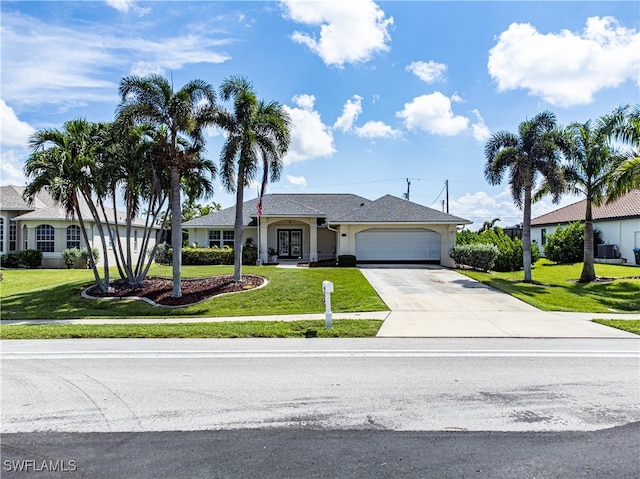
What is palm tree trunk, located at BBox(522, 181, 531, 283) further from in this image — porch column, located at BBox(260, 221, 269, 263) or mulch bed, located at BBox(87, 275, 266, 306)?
porch column, located at BBox(260, 221, 269, 263)

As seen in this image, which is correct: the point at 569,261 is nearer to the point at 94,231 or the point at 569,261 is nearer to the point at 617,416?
the point at 617,416

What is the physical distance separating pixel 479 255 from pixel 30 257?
26.2 m

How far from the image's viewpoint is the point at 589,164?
20172 mm

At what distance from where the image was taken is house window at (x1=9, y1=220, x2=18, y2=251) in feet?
87.6

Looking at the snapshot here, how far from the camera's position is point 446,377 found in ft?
20.0

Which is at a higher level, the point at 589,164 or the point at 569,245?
the point at 589,164

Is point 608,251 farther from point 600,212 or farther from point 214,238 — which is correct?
point 214,238

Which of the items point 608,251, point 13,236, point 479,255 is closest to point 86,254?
point 13,236

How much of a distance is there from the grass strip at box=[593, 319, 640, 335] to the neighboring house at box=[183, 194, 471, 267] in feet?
44.4

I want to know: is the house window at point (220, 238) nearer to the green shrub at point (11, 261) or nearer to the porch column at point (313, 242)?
the porch column at point (313, 242)

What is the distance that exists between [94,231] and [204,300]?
16.1m

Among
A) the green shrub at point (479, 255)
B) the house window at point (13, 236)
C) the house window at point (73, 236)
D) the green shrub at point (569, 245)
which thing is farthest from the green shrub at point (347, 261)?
the house window at point (13, 236)

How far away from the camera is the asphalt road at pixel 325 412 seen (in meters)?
3.68

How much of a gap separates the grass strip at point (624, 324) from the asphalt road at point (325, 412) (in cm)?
225
